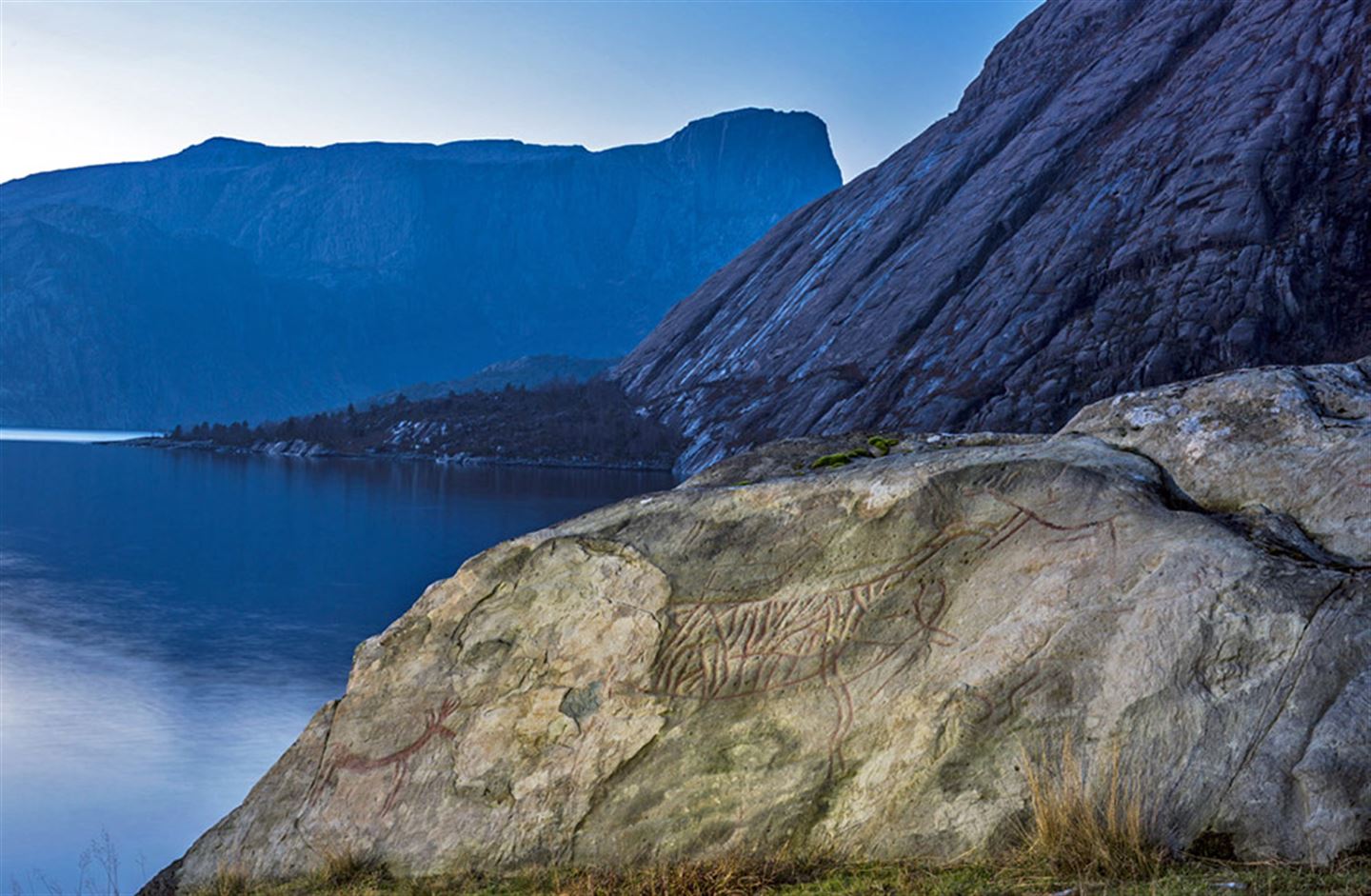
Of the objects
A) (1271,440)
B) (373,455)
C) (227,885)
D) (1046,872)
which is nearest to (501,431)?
(373,455)

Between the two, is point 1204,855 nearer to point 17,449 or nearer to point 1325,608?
point 1325,608

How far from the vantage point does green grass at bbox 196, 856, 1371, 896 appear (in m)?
6.93

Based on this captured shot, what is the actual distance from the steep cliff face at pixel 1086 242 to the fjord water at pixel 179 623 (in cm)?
1946

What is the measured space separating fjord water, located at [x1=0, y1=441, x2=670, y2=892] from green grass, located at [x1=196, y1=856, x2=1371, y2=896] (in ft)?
30.9

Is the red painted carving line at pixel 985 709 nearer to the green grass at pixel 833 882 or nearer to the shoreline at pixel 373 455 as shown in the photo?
the green grass at pixel 833 882

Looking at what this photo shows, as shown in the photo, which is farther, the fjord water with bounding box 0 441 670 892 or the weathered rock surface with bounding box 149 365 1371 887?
the fjord water with bounding box 0 441 670 892

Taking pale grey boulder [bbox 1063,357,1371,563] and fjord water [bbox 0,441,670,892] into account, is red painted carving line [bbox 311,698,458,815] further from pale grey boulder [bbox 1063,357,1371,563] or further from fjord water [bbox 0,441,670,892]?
fjord water [bbox 0,441,670,892]

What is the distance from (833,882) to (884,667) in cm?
166

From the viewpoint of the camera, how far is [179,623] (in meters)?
37.5

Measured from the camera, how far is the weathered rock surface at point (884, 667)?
26.2 ft

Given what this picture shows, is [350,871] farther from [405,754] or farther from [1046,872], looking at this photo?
[1046,872]

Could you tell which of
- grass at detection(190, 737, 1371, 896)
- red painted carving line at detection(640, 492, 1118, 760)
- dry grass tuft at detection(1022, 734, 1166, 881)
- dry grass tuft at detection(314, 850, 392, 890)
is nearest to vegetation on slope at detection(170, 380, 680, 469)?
dry grass tuft at detection(314, 850, 392, 890)

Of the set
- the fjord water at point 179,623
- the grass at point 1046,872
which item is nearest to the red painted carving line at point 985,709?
the grass at point 1046,872

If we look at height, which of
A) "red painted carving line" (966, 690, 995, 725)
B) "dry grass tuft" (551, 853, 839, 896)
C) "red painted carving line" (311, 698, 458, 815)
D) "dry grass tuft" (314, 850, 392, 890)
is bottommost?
"dry grass tuft" (314, 850, 392, 890)
